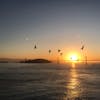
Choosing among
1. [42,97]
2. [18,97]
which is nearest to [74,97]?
[42,97]

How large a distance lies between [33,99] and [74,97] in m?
8.93

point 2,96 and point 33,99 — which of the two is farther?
point 2,96

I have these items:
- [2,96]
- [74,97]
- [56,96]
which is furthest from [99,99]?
[2,96]

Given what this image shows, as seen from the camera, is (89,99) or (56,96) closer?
(89,99)

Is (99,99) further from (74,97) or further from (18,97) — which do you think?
(18,97)

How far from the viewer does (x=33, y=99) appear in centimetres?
5306

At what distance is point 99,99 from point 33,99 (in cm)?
1259

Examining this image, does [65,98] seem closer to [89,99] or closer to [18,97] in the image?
[89,99]

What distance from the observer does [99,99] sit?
54.2 meters

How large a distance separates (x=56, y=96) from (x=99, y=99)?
355 inches

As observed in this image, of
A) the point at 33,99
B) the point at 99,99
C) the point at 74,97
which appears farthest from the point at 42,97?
the point at 99,99

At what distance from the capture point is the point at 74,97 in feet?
187

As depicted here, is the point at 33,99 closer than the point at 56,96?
Yes

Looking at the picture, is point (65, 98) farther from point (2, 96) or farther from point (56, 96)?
point (2, 96)
